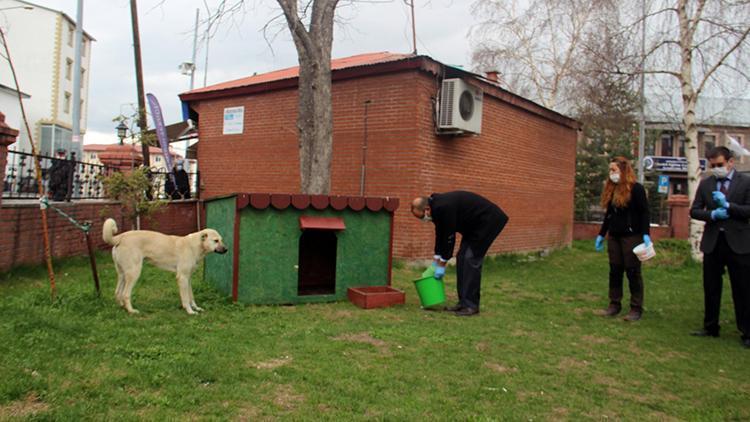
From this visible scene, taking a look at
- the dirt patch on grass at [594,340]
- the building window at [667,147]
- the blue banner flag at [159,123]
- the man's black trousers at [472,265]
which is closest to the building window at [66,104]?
the blue banner flag at [159,123]

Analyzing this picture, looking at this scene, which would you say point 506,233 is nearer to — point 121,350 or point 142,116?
point 142,116

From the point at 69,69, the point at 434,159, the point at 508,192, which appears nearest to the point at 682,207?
the point at 508,192

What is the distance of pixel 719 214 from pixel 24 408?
21.8 ft

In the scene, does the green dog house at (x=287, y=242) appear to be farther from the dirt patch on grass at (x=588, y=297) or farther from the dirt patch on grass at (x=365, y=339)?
the dirt patch on grass at (x=588, y=297)

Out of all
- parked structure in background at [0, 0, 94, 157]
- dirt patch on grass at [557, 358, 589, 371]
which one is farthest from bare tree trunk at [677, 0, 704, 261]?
parked structure in background at [0, 0, 94, 157]

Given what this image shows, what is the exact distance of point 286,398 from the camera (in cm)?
374

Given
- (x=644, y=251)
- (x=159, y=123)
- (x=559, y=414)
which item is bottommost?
(x=559, y=414)

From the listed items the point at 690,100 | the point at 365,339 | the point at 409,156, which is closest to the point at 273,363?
the point at 365,339

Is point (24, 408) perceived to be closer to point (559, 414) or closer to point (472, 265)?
point (559, 414)

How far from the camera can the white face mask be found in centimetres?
618

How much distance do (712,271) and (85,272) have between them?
881cm

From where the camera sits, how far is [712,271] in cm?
631

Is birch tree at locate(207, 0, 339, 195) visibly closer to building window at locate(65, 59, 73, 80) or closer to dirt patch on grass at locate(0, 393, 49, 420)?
dirt patch on grass at locate(0, 393, 49, 420)

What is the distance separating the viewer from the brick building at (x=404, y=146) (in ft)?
36.3
